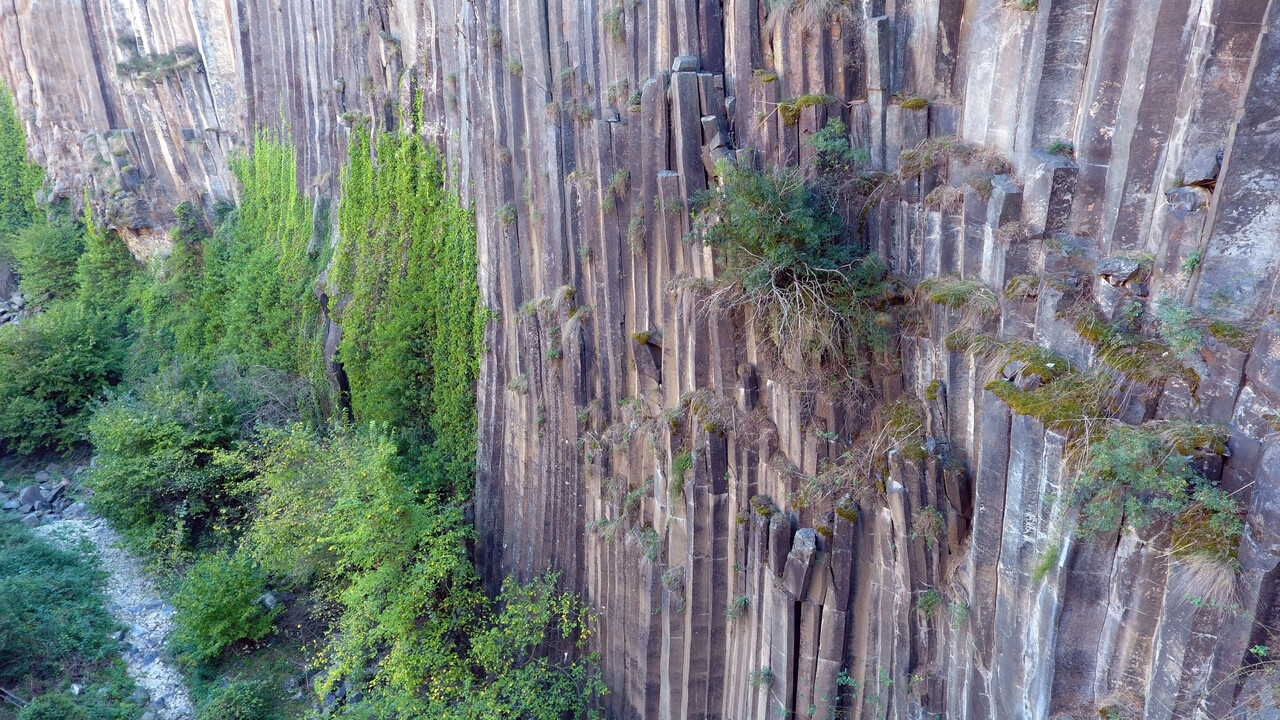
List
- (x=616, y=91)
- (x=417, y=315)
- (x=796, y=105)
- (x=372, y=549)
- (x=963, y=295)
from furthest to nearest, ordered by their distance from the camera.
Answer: (x=417, y=315), (x=372, y=549), (x=616, y=91), (x=796, y=105), (x=963, y=295)

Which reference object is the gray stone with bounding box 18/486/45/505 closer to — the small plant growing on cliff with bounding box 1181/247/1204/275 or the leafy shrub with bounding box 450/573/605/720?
the leafy shrub with bounding box 450/573/605/720

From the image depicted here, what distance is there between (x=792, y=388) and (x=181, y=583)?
16.3 meters

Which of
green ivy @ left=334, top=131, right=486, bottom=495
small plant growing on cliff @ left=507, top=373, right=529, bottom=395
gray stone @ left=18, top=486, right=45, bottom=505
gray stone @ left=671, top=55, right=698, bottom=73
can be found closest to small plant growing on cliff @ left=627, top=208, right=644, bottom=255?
gray stone @ left=671, top=55, right=698, bottom=73

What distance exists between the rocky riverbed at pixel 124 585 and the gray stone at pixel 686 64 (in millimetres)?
15197

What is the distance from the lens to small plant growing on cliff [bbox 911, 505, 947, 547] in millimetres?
7227

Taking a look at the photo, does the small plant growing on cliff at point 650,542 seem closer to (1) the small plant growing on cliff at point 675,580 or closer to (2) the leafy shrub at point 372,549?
(1) the small plant growing on cliff at point 675,580

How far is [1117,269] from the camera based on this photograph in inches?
231

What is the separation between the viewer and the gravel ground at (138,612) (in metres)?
14.8

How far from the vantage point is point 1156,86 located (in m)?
5.61

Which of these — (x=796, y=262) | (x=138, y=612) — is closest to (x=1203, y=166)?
(x=796, y=262)

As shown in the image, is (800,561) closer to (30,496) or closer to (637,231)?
(637,231)

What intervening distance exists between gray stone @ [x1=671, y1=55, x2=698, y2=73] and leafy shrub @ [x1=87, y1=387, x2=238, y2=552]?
14713mm

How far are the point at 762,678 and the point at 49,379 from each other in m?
25.0

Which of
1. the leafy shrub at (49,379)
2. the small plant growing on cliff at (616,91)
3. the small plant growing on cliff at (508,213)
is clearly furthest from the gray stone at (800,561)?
the leafy shrub at (49,379)
